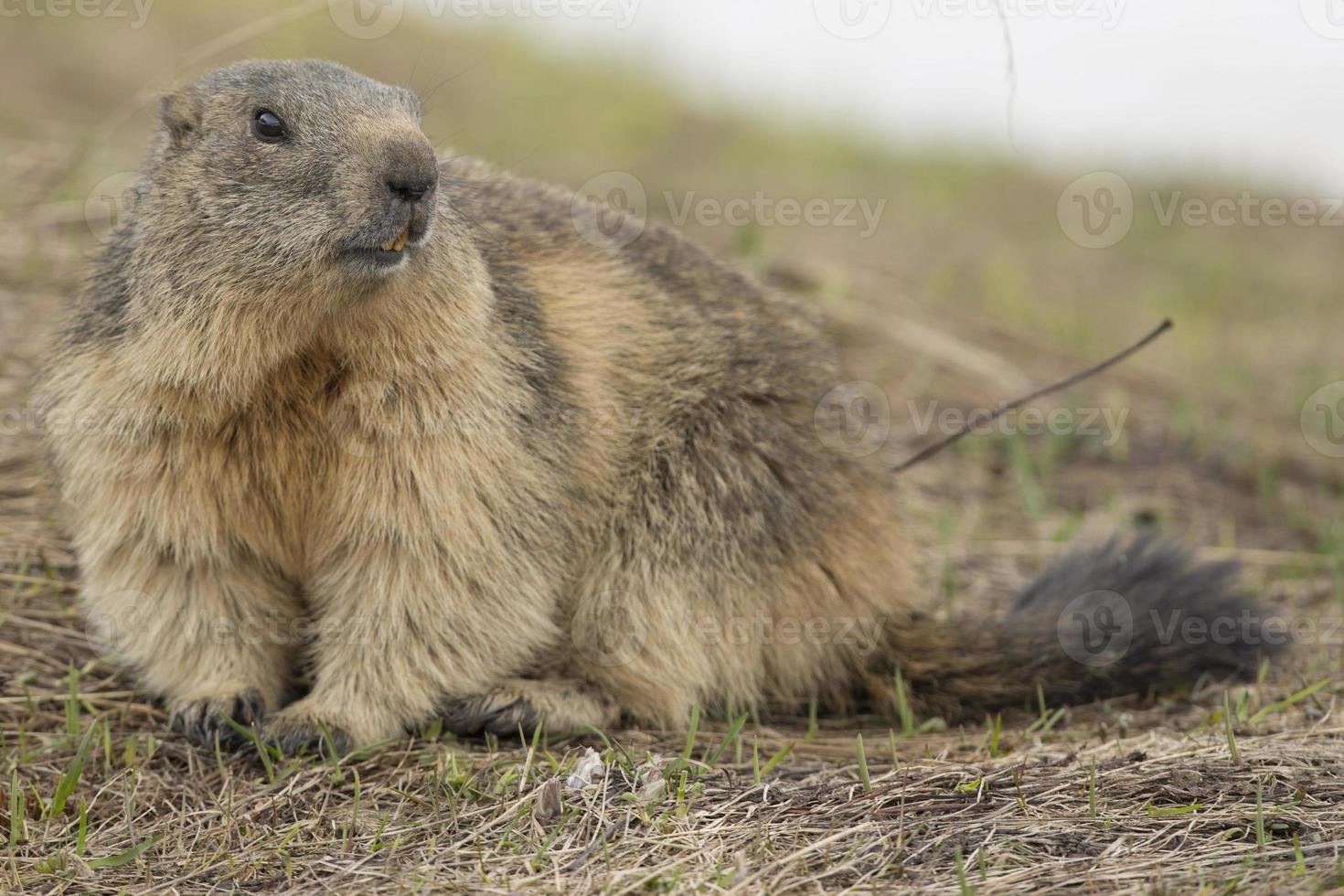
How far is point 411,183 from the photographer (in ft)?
12.5

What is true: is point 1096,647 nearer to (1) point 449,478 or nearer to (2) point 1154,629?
(2) point 1154,629

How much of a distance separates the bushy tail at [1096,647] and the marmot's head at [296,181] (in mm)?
2834

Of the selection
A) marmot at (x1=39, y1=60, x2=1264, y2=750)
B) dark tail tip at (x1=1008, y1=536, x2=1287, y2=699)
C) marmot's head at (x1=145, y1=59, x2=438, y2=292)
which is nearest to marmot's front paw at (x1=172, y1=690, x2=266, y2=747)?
marmot at (x1=39, y1=60, x2=1264, y2=750)

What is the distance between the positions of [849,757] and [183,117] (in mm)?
3356

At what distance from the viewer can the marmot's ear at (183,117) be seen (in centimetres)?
431

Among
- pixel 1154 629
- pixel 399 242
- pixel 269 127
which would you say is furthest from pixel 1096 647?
pixel 269 127

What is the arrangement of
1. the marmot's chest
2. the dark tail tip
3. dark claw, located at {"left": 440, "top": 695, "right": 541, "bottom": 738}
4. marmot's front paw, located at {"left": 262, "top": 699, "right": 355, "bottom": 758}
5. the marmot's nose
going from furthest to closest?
1. the dark tail tip
2. dark claw, located at {"left": 440, "top": 695, "right": 541, "bottom": 738}
3. marmot's front paw, located at {"left": 262, "top": 699, "right": 355, "bottom": 758}
4. the marmot's chest
5. the marmot's nose

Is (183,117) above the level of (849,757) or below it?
above

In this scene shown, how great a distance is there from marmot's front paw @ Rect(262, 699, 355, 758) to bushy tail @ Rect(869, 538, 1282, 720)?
225 centimetres

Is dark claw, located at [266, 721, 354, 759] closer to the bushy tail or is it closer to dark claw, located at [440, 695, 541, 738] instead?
dark claw, located at [440, 695, 541, 738]

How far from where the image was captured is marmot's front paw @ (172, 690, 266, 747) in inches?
175

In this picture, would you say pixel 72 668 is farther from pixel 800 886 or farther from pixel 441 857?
pixel 800 886

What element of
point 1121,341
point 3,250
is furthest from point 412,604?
point 1121,341

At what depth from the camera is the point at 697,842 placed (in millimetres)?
3496
